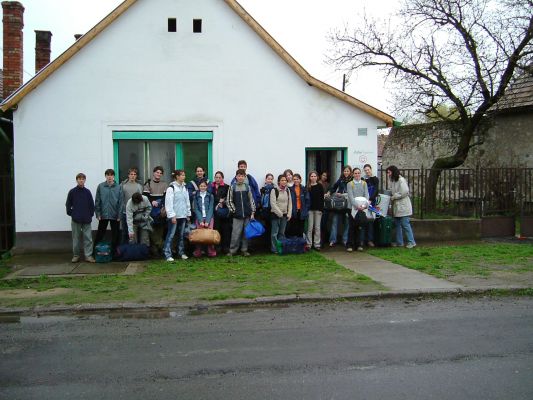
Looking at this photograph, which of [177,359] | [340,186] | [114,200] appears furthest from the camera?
[340,186]

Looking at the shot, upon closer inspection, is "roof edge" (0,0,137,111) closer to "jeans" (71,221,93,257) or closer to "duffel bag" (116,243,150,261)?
"jeans" (71,221,93,257)

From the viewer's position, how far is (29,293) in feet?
26.8

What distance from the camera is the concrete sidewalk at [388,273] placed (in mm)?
8213

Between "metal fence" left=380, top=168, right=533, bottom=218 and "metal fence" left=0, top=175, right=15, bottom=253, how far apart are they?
9.08 meters

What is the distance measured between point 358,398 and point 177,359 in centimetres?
192

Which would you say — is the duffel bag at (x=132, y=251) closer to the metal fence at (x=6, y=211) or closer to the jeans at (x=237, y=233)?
the jeans at (x=237, y=233)

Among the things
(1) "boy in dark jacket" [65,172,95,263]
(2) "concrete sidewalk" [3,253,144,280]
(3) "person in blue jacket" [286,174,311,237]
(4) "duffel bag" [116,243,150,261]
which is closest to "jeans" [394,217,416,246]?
(3) "person in blue jacket" [286,174,311,237]

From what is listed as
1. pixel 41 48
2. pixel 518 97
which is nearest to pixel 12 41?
pixel 41 48

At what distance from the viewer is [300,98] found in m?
12.6

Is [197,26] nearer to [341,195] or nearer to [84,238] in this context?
[341,195]

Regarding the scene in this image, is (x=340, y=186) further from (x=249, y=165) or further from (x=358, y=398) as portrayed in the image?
(x=358, y=398)

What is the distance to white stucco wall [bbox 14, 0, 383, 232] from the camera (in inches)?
462

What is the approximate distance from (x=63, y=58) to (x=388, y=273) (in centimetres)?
832

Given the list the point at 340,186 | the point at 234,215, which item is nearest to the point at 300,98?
the point at 340,186
